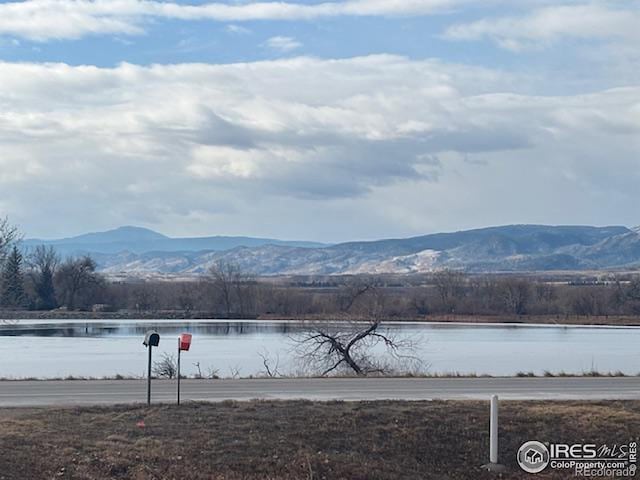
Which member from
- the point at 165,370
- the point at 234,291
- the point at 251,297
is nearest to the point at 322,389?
the point at 165,370

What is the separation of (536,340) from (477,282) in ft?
210

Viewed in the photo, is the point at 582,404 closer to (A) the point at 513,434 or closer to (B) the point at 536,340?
(A) the point at 513,434

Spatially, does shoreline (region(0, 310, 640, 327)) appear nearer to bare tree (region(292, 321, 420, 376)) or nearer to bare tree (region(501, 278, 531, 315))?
bare tree (region(501, 278, 531, 315))

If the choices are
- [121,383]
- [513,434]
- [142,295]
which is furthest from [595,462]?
[142,295]

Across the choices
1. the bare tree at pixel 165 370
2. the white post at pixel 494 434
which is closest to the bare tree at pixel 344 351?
the bare tree at pixel 165 370

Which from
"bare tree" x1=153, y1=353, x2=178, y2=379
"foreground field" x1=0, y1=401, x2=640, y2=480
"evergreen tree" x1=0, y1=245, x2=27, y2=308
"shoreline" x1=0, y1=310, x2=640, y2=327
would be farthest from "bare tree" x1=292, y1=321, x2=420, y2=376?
"evergreen tree" x1=0, y1=245, x2=27, y2=308

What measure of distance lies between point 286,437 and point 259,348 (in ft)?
117

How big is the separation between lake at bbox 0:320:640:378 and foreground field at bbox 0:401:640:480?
52.1 ft

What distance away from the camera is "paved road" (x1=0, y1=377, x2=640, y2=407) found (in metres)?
22.0

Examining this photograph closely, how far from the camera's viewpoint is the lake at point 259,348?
128 ft

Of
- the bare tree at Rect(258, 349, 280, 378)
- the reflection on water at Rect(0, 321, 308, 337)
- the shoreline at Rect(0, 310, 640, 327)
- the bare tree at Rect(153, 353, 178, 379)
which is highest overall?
the shoreline at Rect(0, 310, 640, 327)

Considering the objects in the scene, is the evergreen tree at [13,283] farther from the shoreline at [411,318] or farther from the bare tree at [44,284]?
the bare tree at [44,284]

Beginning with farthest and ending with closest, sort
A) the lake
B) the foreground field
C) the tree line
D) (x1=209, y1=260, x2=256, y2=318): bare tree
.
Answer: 1. (x1=209, y1=260, x2=256, y2=318): bare tree
2. the tree line
3. the lake
4. the foreground field

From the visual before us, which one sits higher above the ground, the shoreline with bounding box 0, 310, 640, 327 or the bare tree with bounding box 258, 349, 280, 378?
the shoreline with bounding box 0, 310, 640, 327
